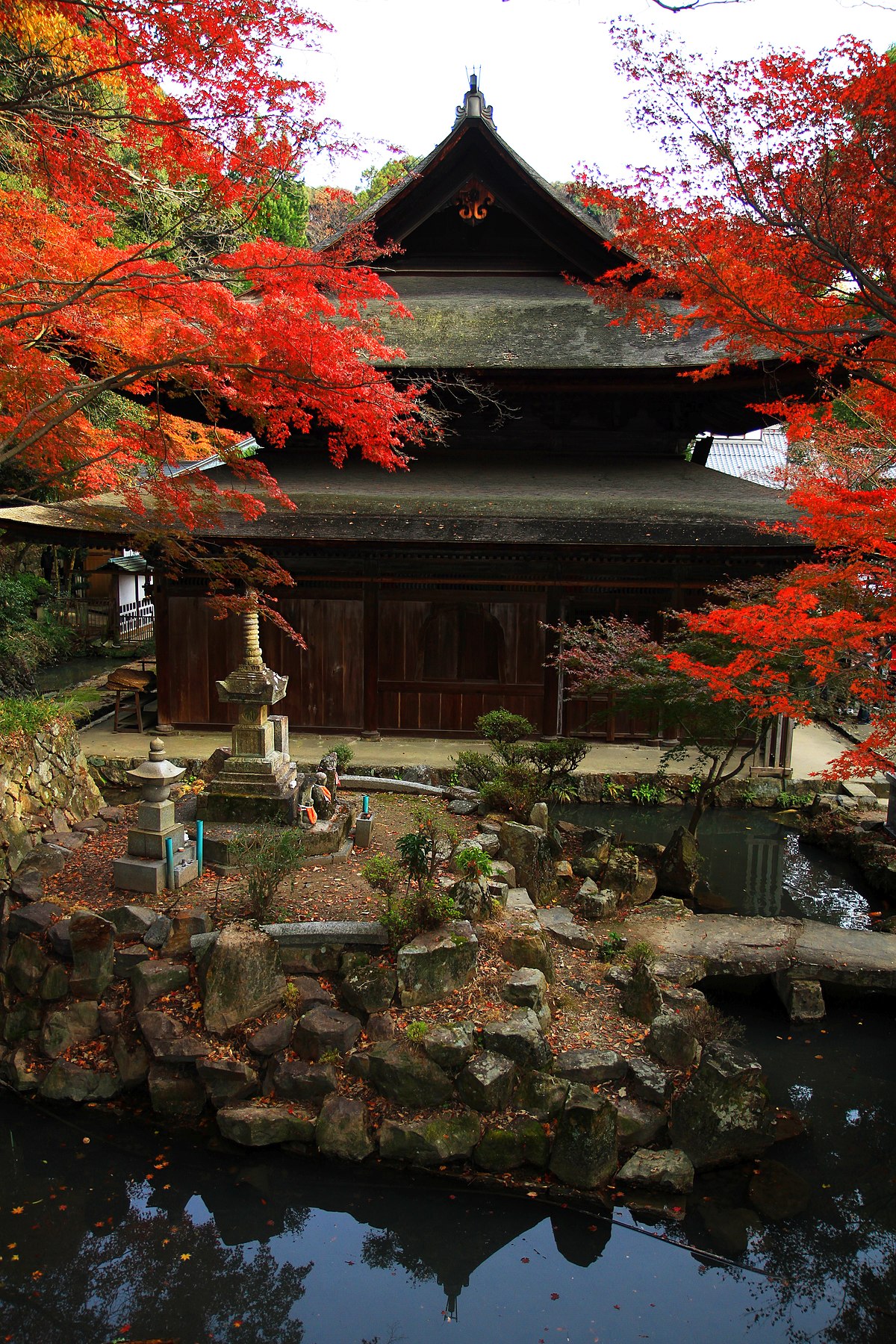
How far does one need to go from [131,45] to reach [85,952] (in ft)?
26.8

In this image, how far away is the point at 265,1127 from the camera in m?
6.60

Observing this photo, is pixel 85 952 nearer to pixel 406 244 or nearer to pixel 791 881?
pixel 791 881

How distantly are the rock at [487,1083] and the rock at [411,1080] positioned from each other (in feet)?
0.53

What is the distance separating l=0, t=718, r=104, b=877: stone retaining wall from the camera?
9.61 meters

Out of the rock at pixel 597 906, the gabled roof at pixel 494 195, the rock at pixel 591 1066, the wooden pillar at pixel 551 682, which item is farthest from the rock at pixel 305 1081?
the gabled roof at pixel 494 195

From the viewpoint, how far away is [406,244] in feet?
59.5

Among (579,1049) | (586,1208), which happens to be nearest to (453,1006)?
(579,1049)

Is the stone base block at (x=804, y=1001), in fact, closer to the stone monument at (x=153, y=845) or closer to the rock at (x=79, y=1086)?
the stone monument at (x=153, y=845)

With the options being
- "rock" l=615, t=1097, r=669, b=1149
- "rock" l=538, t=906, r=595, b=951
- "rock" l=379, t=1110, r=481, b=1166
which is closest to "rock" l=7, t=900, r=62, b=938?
"rock" l=379, t=1110, r=481, b=1166

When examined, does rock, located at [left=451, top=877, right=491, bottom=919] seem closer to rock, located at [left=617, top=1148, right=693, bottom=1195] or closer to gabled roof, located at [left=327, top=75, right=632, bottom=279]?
rock, located at [left=617, top=1148, right=693, bottom=1195]

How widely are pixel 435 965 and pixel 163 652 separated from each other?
10169mm

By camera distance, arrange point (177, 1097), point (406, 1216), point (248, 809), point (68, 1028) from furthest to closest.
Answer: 1. point (248, 809)
2. point (68, 1028)
3. point (177, 1097)
4. point (406, 1216)

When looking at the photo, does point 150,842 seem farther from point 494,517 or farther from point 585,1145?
point 494,517

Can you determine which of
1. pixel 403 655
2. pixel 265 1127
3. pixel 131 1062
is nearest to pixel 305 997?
pixel 265 1127
